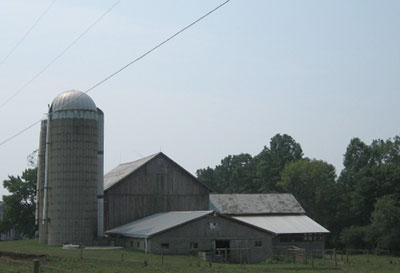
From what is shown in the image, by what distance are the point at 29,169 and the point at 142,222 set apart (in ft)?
86.8

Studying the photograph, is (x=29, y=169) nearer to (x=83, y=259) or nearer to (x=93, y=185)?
(x=93, y=185)

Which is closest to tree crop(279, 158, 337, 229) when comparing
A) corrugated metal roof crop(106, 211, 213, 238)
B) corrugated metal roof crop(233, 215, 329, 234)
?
corrugated metal roof crop(233, 215, 329, 234)

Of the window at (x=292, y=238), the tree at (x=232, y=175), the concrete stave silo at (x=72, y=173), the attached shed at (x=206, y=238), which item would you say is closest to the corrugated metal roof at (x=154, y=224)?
the attached shed at (x=206, y=238)

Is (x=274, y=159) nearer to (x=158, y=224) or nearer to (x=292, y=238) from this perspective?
(x=292, y=238)

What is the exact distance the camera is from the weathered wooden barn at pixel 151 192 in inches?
2015

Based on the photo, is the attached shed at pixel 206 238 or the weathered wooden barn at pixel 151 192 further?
the weathered wooden barn at pixel 151 192

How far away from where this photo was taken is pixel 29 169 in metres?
69.2

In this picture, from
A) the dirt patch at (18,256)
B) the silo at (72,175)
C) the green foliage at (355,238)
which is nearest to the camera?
the dirt patch at (18,256)

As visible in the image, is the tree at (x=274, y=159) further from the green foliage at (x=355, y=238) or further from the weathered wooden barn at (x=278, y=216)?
the weathered wooden barn at (x=278, y=216)

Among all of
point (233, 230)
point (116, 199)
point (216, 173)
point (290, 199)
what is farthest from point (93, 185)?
point (216, 173)

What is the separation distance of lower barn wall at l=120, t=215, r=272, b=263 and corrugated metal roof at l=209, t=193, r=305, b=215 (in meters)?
15.7

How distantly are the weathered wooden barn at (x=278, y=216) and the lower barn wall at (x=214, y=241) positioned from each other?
31.2 feet

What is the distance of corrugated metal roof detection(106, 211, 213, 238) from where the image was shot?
4153 centimetres

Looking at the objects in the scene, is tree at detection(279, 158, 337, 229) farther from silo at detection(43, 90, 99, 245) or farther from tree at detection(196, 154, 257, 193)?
silo at detection(43, 90, 99, 245)
